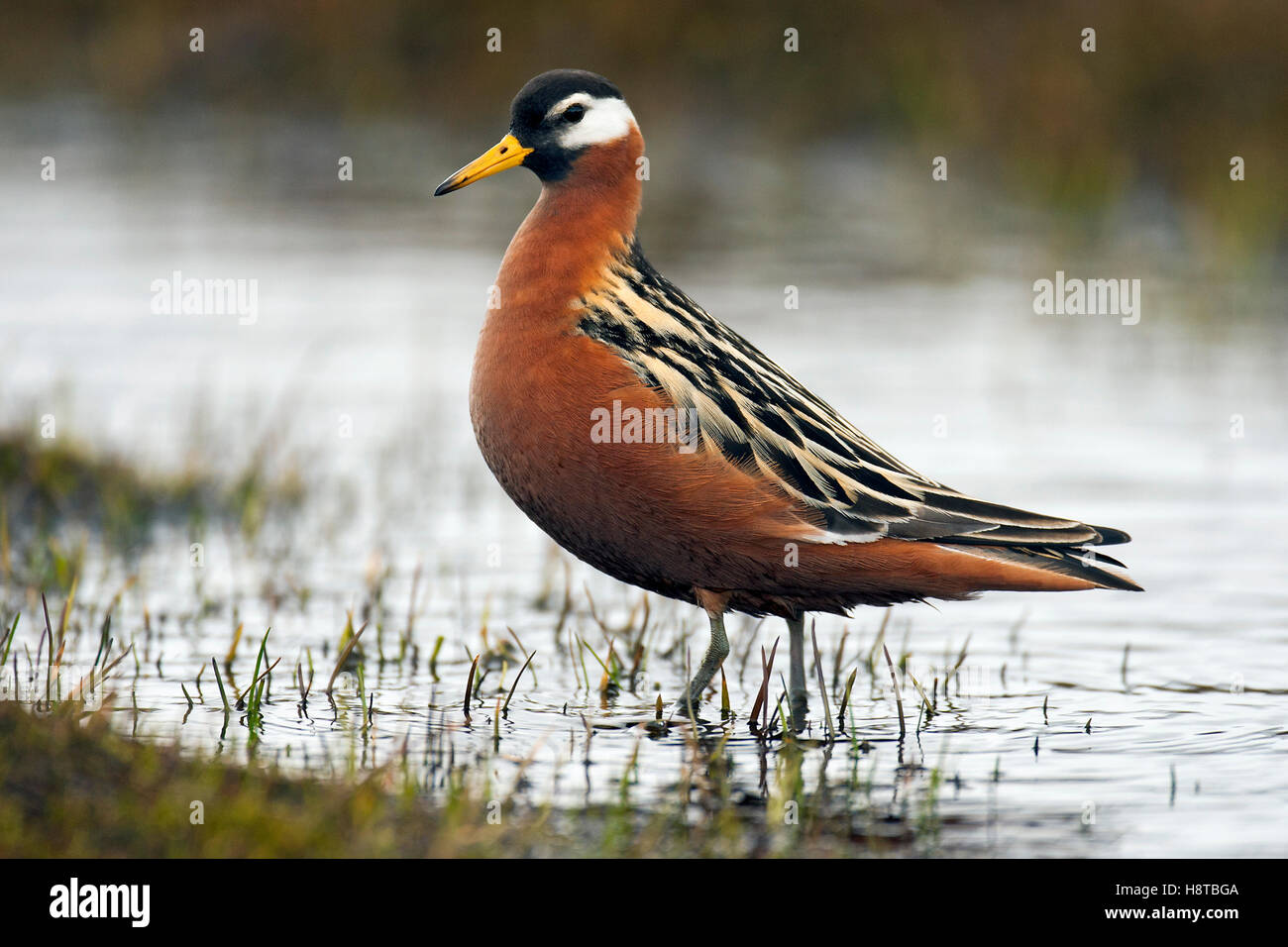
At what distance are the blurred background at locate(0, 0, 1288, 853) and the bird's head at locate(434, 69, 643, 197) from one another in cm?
220

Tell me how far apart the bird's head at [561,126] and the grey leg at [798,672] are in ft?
6.71

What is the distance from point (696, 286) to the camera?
17.2 meters

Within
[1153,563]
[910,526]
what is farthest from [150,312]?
[910,526]

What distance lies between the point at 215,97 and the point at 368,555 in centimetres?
1833

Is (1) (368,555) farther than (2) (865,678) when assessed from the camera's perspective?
Yes

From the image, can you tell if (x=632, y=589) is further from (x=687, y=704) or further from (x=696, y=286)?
(x=696, y=286)

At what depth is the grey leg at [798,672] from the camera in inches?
297

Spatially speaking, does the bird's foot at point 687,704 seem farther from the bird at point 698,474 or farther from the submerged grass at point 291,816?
the submerged grass at point 291,816

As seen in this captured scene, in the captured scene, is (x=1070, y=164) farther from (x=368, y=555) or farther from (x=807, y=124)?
(x=368, y=555)

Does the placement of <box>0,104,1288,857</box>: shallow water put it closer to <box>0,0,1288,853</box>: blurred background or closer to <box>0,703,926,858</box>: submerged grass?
<box>0,0,1288,853</box>: blurred background

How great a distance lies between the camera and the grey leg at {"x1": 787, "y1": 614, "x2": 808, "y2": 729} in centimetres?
755

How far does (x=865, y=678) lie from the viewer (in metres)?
8.22

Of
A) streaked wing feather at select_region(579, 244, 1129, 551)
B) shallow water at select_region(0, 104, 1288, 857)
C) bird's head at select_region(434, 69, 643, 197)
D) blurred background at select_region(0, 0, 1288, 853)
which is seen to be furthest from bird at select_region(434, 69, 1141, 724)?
blurred background at select_region(0, 0, 1288, 853)

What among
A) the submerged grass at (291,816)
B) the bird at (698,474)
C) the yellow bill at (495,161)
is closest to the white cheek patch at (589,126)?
the yellow bill at (495,161)
